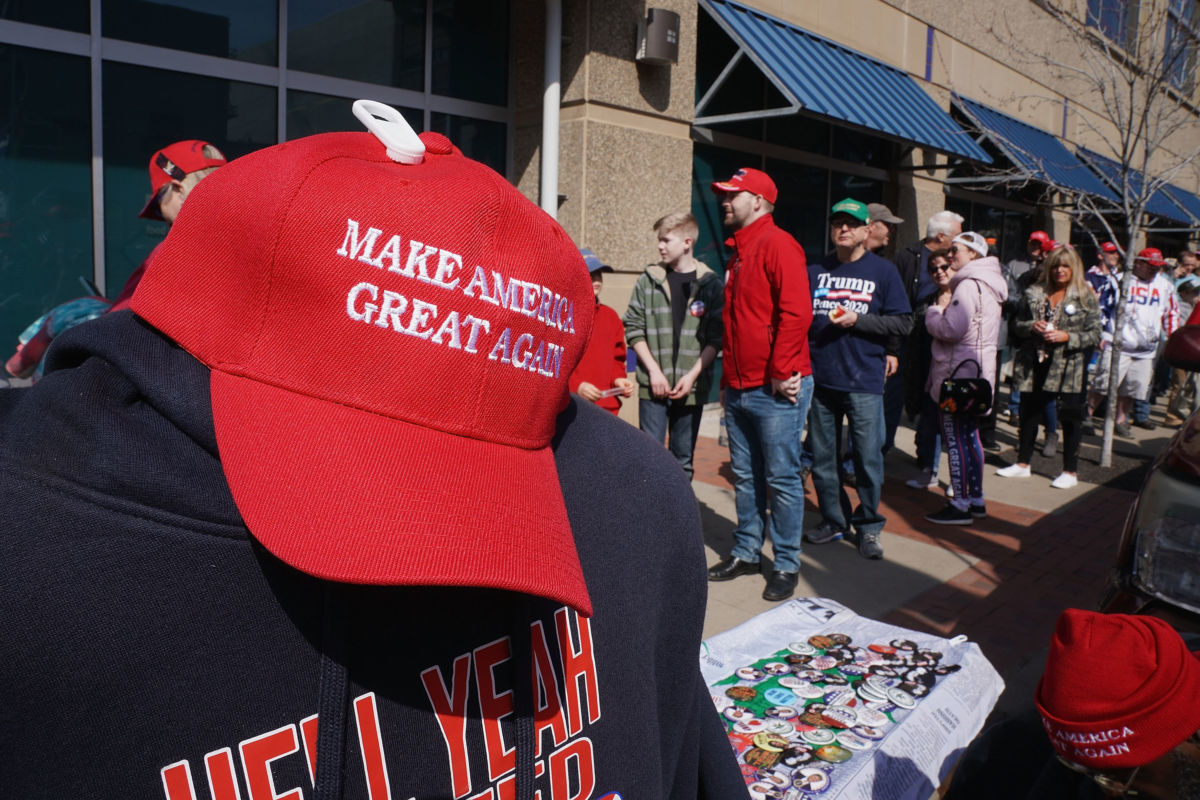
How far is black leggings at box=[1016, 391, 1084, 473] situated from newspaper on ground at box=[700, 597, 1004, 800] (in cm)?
480

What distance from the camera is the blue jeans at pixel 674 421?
554 centimetres

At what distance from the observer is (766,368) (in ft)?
14.8

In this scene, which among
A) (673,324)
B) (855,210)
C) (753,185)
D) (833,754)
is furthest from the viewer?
(673,324)

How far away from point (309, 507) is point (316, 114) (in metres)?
6.19

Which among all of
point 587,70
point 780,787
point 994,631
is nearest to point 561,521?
point 780,787

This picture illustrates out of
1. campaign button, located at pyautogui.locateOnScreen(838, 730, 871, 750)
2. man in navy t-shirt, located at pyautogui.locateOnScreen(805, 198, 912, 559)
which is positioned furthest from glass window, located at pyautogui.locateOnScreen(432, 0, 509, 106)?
campaign button, located at pyautogui.locateOnScreen(838, 730, 871, 750)

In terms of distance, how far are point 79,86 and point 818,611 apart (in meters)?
4.95

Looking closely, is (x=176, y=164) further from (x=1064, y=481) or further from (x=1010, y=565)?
(x=1064, y=481)

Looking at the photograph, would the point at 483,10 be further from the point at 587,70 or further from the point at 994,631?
the point at 994,631

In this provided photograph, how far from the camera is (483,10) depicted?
7.20m

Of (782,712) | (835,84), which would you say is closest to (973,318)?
(835,84)

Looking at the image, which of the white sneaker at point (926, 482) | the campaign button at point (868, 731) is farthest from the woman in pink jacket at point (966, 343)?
the campaign button at point (868, 731)

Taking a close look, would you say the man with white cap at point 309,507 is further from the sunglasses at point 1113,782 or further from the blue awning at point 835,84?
the blue awning at point 835,84

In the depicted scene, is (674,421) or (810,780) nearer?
(810,780)
